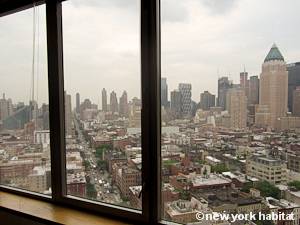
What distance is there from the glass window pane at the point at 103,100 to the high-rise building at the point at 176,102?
227 millimetres

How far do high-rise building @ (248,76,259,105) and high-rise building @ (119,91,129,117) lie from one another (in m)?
0.74

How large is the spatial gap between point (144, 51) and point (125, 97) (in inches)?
12.2

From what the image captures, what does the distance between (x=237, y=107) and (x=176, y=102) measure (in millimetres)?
336

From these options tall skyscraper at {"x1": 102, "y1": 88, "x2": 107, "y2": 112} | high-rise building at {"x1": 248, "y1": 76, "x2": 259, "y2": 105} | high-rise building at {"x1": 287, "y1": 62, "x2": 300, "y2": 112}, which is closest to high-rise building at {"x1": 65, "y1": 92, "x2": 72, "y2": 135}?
tall skyscraper at {"x1": 102, "y1": 88, "x2": 107, "y2": 112}

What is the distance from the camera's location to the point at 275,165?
126cm

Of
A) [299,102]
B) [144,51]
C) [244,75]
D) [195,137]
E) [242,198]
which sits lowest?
[242,198]

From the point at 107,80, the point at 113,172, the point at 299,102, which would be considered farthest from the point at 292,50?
the point at 113,172

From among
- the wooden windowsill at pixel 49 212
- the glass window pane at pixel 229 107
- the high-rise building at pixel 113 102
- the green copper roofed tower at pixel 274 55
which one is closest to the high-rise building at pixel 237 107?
the glass window pane at pixel 229 107

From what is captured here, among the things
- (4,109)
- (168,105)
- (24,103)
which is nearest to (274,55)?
(168,105)

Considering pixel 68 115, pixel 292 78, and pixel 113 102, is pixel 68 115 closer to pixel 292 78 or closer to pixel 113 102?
pixel 113 102

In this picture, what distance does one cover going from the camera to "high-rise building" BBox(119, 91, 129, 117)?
1744 mm

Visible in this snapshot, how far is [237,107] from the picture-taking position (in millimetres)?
1373

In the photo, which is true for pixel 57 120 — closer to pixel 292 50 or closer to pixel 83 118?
pixel 83 118

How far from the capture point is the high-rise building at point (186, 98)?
1.51 m
